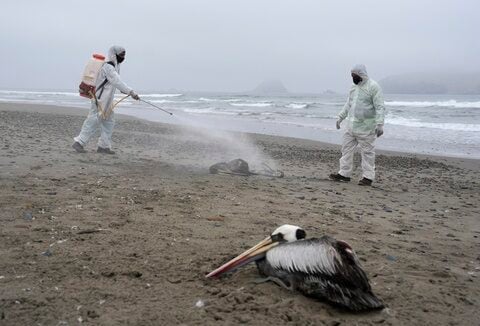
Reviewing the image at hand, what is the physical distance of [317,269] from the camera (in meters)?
3.60

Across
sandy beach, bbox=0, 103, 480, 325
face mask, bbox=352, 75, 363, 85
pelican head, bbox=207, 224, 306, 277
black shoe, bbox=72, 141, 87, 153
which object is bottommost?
sandy beach, bbox=0, 103, 480, 325

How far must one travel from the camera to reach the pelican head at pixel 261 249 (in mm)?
3936

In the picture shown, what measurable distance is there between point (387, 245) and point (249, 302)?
2.45m

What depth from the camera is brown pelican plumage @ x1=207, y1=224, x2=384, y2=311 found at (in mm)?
3512

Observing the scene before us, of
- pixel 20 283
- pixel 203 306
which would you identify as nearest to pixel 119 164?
pixel 20 283

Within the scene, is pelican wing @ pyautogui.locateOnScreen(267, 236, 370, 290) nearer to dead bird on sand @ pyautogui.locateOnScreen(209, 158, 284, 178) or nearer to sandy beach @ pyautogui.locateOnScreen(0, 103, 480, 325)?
sandy beach @ pyautogui.locateOnScreen(0, 103, 480, 325)

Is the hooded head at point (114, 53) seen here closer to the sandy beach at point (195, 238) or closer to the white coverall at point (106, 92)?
the white coverall at point (106, 92)

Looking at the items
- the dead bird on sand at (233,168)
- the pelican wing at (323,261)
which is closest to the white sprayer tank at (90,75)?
the dead bird on sand at (233,168)

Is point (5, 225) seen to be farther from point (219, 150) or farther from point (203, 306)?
point (219, 150)

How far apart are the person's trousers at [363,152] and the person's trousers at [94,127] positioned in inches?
→ 214

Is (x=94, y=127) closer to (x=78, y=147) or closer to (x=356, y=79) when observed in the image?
(x=78, y=147)

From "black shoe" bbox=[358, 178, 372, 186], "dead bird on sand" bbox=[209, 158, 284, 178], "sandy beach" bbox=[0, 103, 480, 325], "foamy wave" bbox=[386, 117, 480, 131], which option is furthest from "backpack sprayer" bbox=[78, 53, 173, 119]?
"foamy wave" bbox=[386, 117, 480, 131]

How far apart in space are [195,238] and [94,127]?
6.17 metres

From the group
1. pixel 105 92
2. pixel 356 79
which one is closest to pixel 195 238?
pixel 356 79
